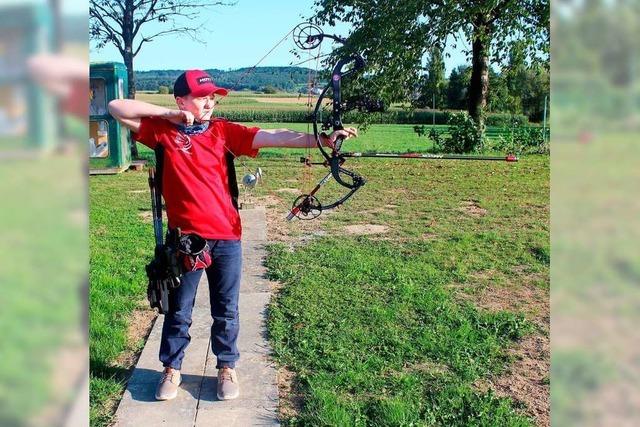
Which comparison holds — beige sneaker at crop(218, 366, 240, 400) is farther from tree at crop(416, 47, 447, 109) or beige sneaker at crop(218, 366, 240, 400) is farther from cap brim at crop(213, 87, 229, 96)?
tree at crop(416, 47, 447, 109)

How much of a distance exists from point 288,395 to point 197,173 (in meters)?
1.34

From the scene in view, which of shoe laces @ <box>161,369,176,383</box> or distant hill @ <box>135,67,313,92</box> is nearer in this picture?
shoe laces @ <box>161,369,176,383</box>

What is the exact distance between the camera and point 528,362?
4.10 metres

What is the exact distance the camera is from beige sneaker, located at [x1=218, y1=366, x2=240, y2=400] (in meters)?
3.49

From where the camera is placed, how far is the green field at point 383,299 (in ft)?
11.7
